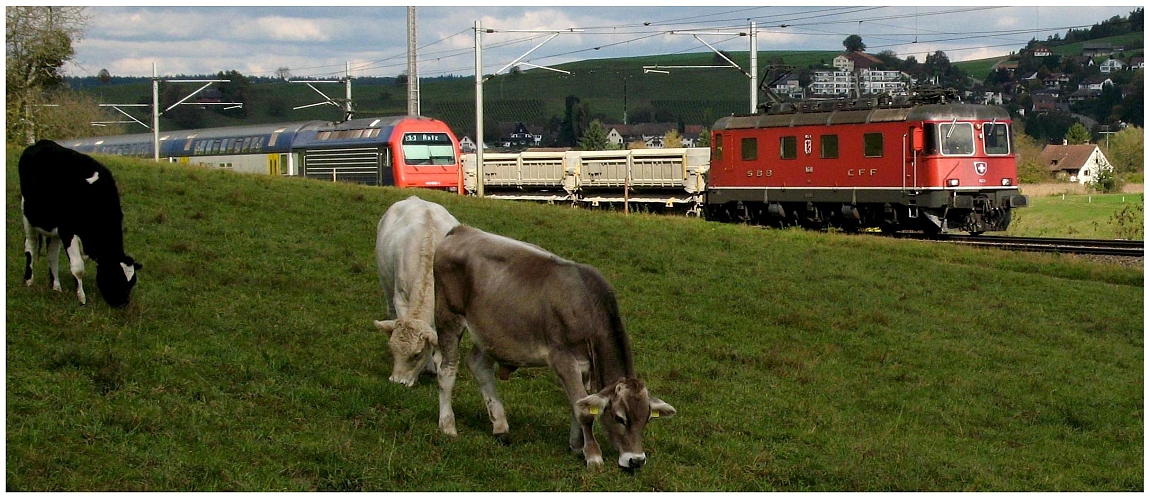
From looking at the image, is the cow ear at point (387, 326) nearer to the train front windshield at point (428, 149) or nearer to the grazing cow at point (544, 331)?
the grazing cow at point (544, 331)

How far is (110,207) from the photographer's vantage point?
12.4 meters

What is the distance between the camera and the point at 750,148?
3388cm

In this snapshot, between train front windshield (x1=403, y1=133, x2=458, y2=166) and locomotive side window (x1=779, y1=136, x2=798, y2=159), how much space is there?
1397 centimetres

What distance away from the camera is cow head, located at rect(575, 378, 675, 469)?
770cm

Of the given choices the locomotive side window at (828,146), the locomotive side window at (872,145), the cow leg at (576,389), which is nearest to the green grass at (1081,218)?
the locomotive side window at (872,145)

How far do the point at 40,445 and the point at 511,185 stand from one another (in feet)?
131

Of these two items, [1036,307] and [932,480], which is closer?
[932,480]

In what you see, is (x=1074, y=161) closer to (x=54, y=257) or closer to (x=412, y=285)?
(x=54, y=257)

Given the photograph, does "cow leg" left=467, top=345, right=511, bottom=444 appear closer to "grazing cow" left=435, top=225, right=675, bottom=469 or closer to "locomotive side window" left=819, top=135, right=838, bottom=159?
"grazing cow" left=435, top=225, right=675, bottom=469

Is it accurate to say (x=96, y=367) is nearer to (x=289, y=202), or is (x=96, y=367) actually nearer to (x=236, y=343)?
(x=236, y=343)

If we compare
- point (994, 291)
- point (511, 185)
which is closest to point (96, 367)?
point (994, 291)

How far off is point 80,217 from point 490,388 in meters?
5.97

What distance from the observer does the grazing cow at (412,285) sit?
32.0 ft

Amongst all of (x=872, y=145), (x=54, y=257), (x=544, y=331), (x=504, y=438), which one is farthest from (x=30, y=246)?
(x=872, y=145)
